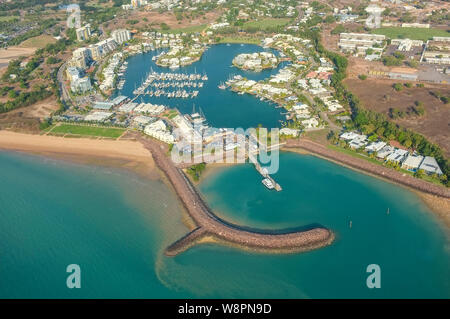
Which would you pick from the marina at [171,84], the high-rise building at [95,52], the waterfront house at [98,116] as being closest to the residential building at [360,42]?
the marina at [171,84]

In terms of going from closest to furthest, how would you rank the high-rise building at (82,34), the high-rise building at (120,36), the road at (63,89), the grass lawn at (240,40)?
the road at (63,89)
the grass lawn at (240,40)
the high-rise building at (120,36)
the high-rise building at (82,34)

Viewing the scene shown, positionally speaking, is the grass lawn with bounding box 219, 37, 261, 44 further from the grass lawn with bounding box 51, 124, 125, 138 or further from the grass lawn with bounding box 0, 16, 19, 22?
the grass lawn with bounding box 0, 16, 19, 22

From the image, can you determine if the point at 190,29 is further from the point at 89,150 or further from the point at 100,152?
the point at 100,152

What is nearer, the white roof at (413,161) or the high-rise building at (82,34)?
the white roof at (413,161)

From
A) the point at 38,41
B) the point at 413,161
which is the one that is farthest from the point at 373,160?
the point at 38,41

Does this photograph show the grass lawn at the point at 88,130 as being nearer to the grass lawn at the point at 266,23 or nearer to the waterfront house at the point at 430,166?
the waterfront house at the point at 430,166

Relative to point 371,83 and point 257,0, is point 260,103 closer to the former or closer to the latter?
point 371,83

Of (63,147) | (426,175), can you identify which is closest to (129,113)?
(63,147)
